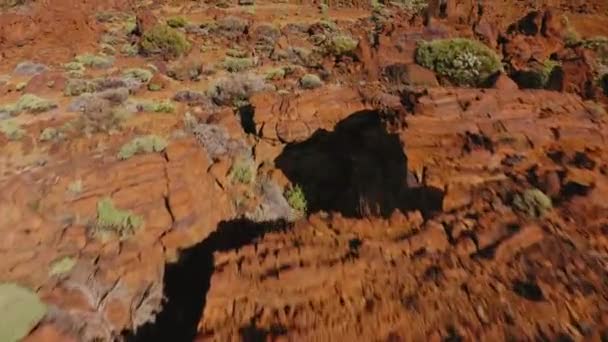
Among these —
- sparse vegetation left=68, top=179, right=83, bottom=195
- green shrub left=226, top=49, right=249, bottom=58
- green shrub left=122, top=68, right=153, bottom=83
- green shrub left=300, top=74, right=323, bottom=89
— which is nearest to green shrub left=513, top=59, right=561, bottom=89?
green shrub left=300, top=74, right=323, bottom=89

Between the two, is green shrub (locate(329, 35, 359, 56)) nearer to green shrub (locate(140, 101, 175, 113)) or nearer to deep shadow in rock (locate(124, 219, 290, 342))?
green shrub (locate(140, 101, 175, 113))

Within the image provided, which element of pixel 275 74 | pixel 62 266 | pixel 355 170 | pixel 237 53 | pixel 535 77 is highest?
pixel 535 77

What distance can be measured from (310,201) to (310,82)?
5515 mm

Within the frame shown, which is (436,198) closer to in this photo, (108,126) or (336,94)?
(336,94)

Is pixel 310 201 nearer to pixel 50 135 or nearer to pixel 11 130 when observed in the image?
pixel 50 135

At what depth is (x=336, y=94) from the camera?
11.2m

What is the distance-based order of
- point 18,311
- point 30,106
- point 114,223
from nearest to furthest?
1. point 18,311
2. point 114,223
3. point 30,106

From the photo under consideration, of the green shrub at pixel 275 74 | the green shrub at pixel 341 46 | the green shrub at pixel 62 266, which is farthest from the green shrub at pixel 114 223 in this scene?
the green shrub at pixel 341 46

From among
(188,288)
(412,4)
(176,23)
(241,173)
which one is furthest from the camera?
(412,4)

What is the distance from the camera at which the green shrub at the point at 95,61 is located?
1670cm

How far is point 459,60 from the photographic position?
14.9 metres

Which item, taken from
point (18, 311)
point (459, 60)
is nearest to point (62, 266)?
point (18, 311)

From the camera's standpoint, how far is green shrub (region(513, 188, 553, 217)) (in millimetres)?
6250

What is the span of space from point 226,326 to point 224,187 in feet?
15.7
